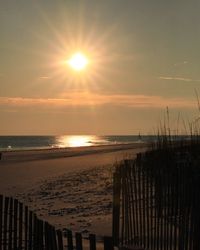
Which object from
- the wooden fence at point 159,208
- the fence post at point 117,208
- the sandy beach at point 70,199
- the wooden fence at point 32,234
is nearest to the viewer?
the wooden fence at point 32,234

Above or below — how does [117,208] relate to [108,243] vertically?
above

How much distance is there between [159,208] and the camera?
765 cm

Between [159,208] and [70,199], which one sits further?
[70,199]

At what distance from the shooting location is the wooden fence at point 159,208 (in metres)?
6.90

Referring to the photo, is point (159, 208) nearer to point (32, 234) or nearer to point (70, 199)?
point (32, 234)

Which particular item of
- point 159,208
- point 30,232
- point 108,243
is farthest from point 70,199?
point 108,243

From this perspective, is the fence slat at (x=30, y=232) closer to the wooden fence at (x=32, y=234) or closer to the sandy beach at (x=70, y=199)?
the wooden fence at (x=32, y=234)

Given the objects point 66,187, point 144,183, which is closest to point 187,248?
point 144,183

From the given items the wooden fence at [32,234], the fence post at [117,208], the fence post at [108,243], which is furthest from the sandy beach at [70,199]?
the fence post at [108,243]

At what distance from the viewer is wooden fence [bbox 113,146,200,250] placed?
22.6ft

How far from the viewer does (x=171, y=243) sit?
24.4 feet

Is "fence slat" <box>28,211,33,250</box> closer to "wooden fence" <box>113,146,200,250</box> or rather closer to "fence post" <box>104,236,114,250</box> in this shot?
"wooden fence" <box>113,146,200,250</box>

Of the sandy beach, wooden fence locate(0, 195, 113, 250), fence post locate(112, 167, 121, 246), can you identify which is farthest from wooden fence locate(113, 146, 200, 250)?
the sandy beach

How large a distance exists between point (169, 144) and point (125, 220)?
22.0ft
